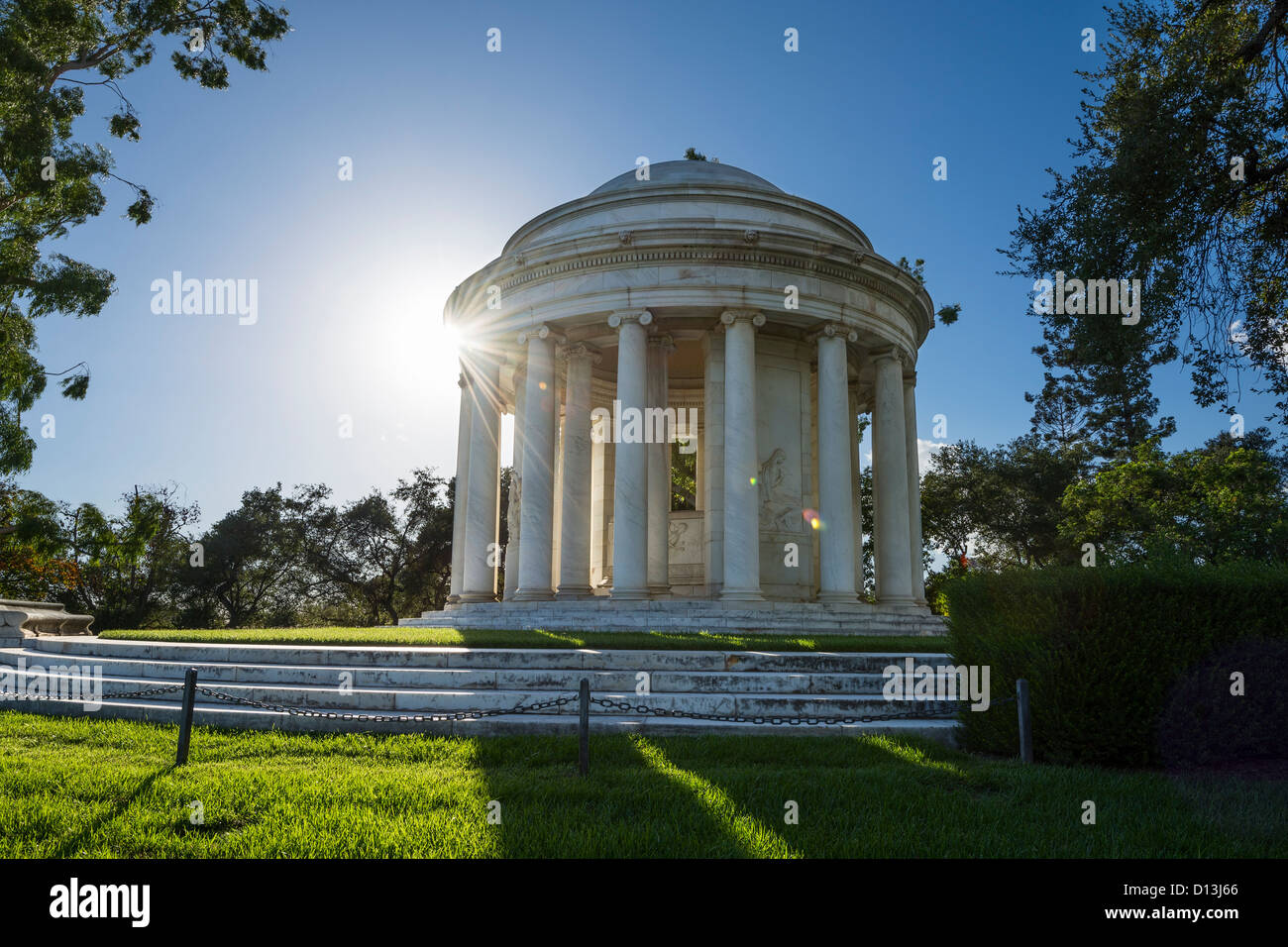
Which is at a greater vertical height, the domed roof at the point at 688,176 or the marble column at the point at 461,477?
the domed roof at the point at 688,176

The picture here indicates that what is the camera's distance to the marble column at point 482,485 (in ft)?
Answer: 104

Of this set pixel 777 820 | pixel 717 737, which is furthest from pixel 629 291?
pixel 777 820

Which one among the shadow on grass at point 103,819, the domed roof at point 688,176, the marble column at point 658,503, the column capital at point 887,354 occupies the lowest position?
the shadow on grass at point 103,819

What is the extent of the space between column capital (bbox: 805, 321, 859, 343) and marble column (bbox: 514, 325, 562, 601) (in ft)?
32.1

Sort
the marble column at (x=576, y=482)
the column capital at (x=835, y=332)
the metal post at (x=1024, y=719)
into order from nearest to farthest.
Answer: the metal post at (x=1024, y=719)
the marble column at (x=576, y=482)
the column capital at (x=835, y=332)

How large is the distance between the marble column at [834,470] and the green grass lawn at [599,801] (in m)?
15.4

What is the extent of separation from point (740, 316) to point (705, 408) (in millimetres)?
3839

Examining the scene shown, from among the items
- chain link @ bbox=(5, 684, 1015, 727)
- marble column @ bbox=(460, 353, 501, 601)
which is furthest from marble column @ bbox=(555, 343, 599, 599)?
chain link @ bbox=(5, 684, 1015, 727)

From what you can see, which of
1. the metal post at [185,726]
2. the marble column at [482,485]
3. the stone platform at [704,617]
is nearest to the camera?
the metal post at [185,726]

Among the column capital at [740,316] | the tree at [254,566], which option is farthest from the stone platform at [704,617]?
the tree at [254,566]

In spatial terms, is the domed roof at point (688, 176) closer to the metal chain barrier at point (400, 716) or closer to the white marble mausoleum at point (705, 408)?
the white marble mausoleum at point (705, 408)

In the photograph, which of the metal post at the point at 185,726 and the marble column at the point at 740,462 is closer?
the metal post at the point at 185,726
